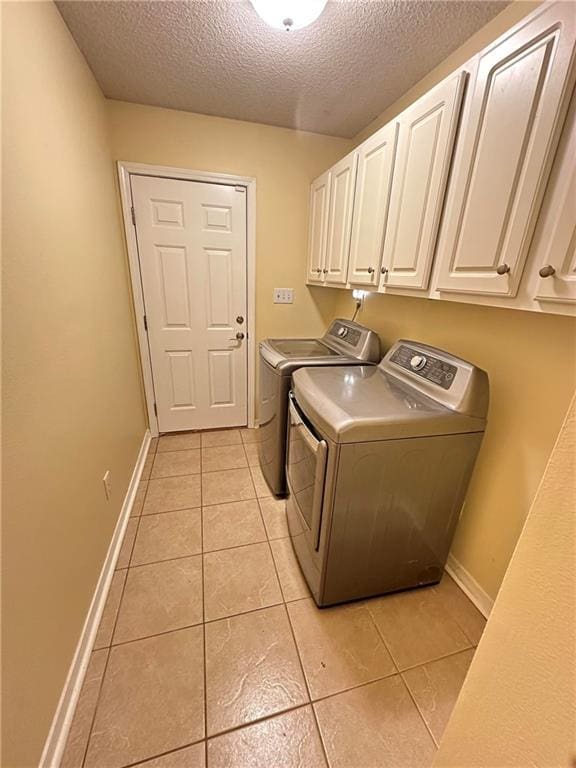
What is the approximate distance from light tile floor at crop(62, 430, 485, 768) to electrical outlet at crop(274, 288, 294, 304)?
6.08 ft

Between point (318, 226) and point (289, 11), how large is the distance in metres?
1.20

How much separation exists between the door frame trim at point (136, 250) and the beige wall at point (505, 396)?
4.54ft

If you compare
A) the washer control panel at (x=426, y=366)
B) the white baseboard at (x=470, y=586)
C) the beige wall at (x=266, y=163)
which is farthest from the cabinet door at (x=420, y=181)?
the white baseboard at (x=470, y=586)

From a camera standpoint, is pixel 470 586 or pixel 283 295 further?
pixel 283 295

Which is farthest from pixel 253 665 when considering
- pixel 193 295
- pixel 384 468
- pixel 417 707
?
pixel 193 295

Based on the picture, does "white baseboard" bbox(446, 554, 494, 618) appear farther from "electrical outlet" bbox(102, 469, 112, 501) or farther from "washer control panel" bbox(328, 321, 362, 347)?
"electrical outlet" bbox(102, 469, 112, 501)

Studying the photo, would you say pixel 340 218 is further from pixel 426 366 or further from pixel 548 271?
pixel 548 271

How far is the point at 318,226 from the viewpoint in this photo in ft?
7.80

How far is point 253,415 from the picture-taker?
301cm

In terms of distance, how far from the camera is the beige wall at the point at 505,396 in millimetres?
1117

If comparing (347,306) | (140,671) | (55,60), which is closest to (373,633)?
(140,671)

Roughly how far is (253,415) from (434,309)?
6.21 ft

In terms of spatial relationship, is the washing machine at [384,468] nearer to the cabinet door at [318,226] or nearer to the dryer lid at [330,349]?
the dryer lid at [330,349]

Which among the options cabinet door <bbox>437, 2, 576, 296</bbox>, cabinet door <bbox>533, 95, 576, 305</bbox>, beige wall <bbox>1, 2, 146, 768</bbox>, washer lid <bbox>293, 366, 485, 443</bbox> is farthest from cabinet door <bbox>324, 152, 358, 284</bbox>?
beige wall <bbox>1, 2, 146, 768</bbox>
